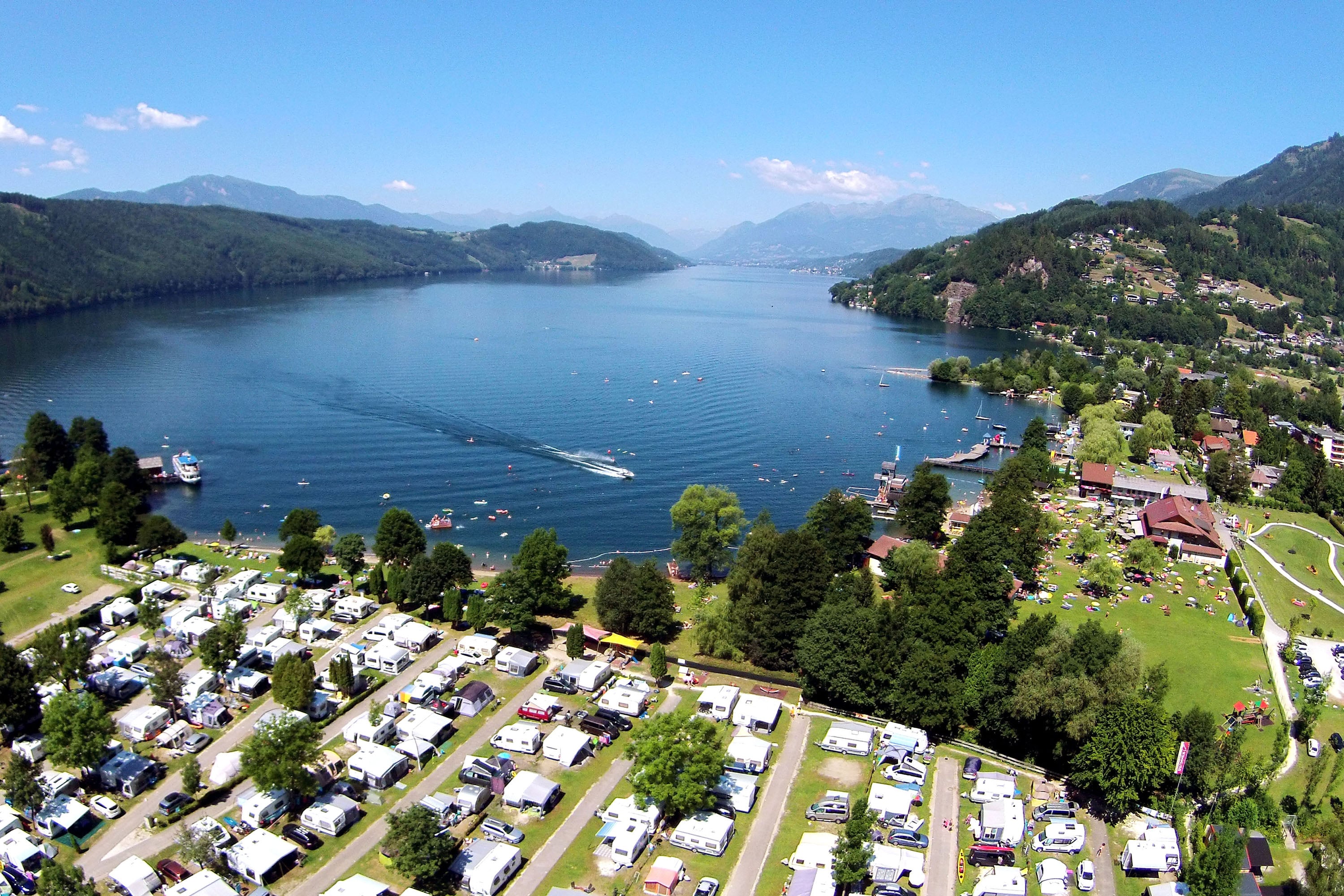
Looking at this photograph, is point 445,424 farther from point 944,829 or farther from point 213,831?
point 944,829

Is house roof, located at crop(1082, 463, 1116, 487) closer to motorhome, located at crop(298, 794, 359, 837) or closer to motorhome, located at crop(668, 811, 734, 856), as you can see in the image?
motorhome, located at crop(668, 811, 734, 856)

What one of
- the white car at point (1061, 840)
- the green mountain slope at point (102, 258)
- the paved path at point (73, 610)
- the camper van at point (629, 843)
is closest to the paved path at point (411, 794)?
the camper van at point (629, 843)

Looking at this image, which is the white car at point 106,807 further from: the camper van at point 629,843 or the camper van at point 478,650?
the camper van at point 629,843

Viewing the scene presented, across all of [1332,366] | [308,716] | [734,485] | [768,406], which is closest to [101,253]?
[768,406]

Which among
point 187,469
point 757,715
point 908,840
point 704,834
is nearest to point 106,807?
point 704,834

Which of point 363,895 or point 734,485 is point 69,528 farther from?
point 734,485

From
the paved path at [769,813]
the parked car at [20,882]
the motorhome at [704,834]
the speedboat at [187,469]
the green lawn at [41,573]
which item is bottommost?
the paved path at [769,813]
